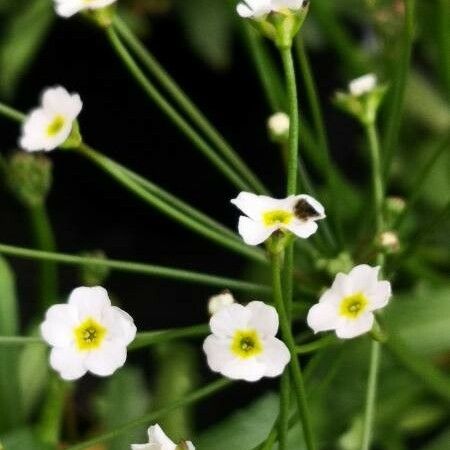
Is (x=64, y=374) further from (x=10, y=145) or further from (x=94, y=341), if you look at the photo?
(x=10, y=145)

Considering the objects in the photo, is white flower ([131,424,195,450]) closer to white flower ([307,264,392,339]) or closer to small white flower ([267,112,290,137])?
white flower ([307,264,392,339])

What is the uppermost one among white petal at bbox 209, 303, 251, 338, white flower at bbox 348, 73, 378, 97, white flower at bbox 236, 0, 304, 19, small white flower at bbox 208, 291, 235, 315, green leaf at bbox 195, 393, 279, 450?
white flower at bbox 348, 73, 378, 97

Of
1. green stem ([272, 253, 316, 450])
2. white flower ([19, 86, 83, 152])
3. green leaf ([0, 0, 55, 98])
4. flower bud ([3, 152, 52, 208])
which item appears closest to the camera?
green stem ([272, 253, 316, 450])

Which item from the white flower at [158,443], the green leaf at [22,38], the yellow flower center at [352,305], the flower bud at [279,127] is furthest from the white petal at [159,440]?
the green leaf at [22,38]

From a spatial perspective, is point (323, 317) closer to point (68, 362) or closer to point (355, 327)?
point (355, 327)

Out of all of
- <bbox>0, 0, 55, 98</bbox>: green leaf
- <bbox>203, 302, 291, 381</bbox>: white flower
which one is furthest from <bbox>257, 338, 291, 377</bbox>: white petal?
<bbox>0, 0, 55, 98</bbox>: green leaf

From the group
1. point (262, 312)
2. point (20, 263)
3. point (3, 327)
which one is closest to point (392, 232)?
point (262, 312)

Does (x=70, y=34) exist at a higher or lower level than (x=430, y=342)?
higher
